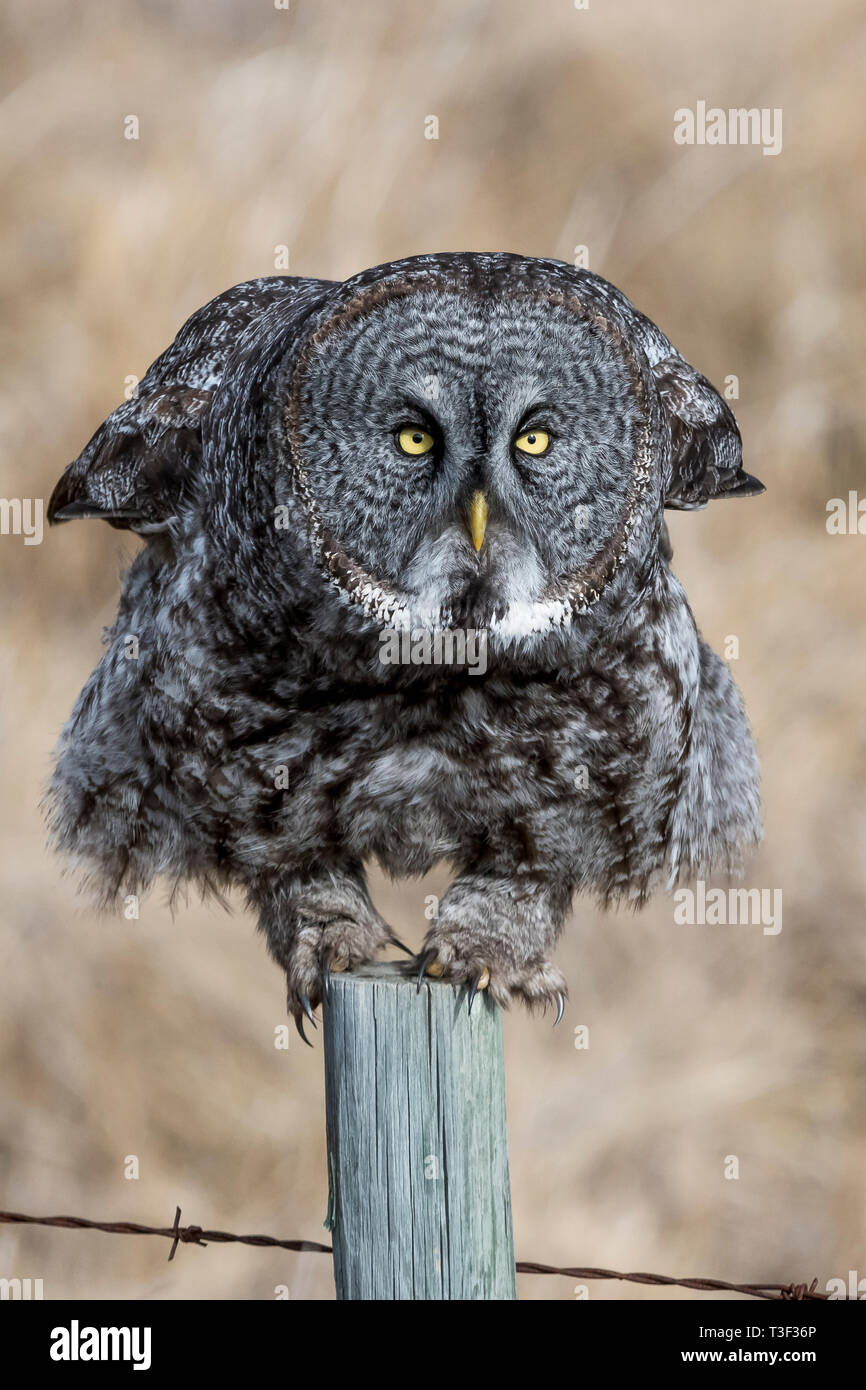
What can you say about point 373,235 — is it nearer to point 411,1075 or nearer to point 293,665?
point 293,665

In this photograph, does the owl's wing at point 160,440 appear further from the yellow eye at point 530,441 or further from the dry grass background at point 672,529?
the dry grass background at point 672,529

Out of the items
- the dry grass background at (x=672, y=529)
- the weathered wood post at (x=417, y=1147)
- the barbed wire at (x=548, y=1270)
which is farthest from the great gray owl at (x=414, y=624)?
the dry grass background at (x=672, y=529)

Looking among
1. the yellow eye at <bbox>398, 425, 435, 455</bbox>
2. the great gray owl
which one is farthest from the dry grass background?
the yellow eye at <bbox>398, 425, 435, 455</bbox>

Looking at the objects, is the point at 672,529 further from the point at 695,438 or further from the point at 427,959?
the point at 427,959

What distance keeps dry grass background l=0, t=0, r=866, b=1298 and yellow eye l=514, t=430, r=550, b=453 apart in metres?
3.08

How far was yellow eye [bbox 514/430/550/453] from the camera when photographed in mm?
2238

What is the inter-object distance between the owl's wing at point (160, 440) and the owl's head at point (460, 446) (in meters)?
0.27

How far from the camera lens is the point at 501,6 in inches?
223

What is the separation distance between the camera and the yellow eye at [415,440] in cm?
223

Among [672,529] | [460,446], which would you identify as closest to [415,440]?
[460,446]

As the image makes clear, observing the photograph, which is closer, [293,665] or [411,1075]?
[411,1075]

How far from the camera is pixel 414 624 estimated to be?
2.31m

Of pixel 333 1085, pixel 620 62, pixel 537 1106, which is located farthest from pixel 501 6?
pixel 333 1085
